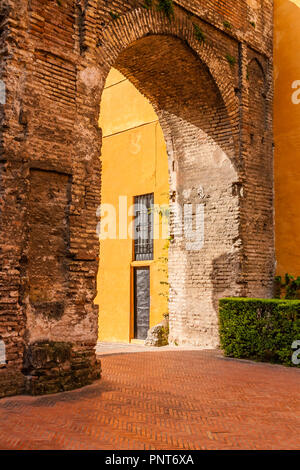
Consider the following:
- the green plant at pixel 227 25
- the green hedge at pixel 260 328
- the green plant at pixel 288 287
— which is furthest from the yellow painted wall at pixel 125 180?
the green plant at pixel 227 25

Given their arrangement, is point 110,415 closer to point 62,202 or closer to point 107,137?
point 62,202

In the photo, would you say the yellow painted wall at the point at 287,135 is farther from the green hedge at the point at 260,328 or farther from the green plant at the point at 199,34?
the green plant at the point at 199,34

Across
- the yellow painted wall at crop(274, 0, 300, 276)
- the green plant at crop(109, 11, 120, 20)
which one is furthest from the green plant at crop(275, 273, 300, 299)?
the green plant at crop(109, 11, 120, 20)

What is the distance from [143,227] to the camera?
1488 centimetres

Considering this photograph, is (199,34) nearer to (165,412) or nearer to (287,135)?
(287,135)

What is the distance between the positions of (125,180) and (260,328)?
779 cm

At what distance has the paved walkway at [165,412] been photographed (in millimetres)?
4496

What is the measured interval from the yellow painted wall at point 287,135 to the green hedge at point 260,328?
7.40 ft

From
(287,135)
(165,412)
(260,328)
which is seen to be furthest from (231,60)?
(165,412)

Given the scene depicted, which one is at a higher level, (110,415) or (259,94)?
(259,94)

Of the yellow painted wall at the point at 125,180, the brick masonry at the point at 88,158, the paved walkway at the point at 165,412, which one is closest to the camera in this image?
the paved walkway at the point at 165,412

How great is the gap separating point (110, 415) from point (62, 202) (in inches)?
123

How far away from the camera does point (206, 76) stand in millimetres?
10586
